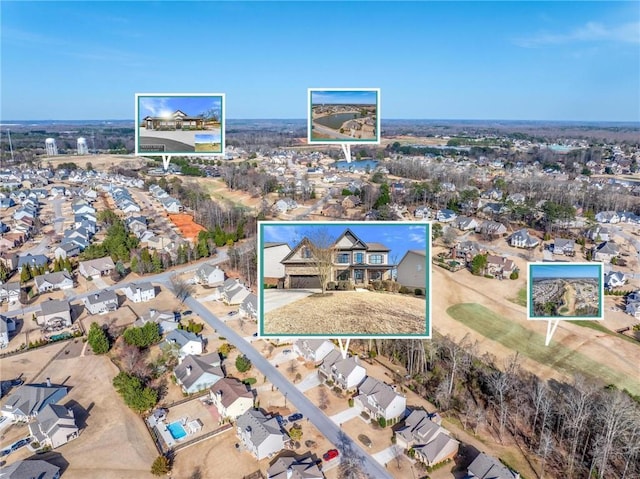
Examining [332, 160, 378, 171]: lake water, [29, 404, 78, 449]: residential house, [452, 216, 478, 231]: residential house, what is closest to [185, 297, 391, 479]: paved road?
[29, 404, 78, 449]: residential house

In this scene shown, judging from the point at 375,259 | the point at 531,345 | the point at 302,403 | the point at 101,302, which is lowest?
the point at 302,403

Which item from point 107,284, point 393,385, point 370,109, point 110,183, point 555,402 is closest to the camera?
point 370,109

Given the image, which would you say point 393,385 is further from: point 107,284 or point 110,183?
point 110,183

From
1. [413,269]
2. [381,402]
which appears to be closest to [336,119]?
[413,269]

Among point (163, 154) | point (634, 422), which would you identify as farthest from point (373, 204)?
point (163, 154)

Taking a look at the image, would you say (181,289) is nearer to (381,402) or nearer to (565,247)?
(381,402)

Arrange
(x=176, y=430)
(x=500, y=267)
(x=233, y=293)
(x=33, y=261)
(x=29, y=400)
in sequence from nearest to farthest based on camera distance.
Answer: (x=176, y=430)
(x=29, y=400)
(x=233, y=293)
(x=500, y=267)
(x=33, y=261)

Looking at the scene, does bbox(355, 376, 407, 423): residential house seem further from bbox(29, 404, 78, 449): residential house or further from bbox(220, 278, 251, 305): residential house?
bbox(220, 278, 251, 305): residential house

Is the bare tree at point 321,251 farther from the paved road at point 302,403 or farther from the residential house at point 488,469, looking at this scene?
the residential house at point 488,469
